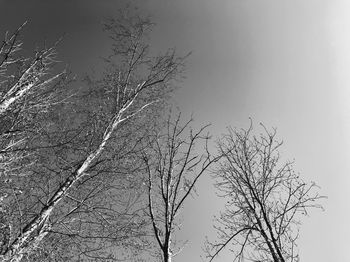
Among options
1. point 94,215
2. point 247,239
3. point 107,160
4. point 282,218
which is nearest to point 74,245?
point 94,215

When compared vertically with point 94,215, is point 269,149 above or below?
above

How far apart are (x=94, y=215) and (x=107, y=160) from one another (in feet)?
4.54

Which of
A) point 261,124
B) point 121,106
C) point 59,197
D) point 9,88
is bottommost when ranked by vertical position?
point 59,197

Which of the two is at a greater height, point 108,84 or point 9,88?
point 108,84

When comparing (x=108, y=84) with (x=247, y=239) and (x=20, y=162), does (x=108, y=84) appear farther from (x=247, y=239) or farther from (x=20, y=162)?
(x=247, y=239)

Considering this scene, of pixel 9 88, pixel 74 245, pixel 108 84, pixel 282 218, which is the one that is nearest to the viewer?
pixel 9 88

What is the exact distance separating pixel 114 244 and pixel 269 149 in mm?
5041

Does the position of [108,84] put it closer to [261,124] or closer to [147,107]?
[147,107]

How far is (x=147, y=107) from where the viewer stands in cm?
1108

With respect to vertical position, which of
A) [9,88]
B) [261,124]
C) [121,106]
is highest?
[261,124]

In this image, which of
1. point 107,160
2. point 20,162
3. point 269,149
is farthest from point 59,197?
point 269,149

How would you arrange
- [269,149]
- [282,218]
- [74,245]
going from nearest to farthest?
[74,245] → [282,218] → [269,149]

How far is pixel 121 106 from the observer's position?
9.88m

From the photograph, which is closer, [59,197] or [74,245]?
[59,197]
